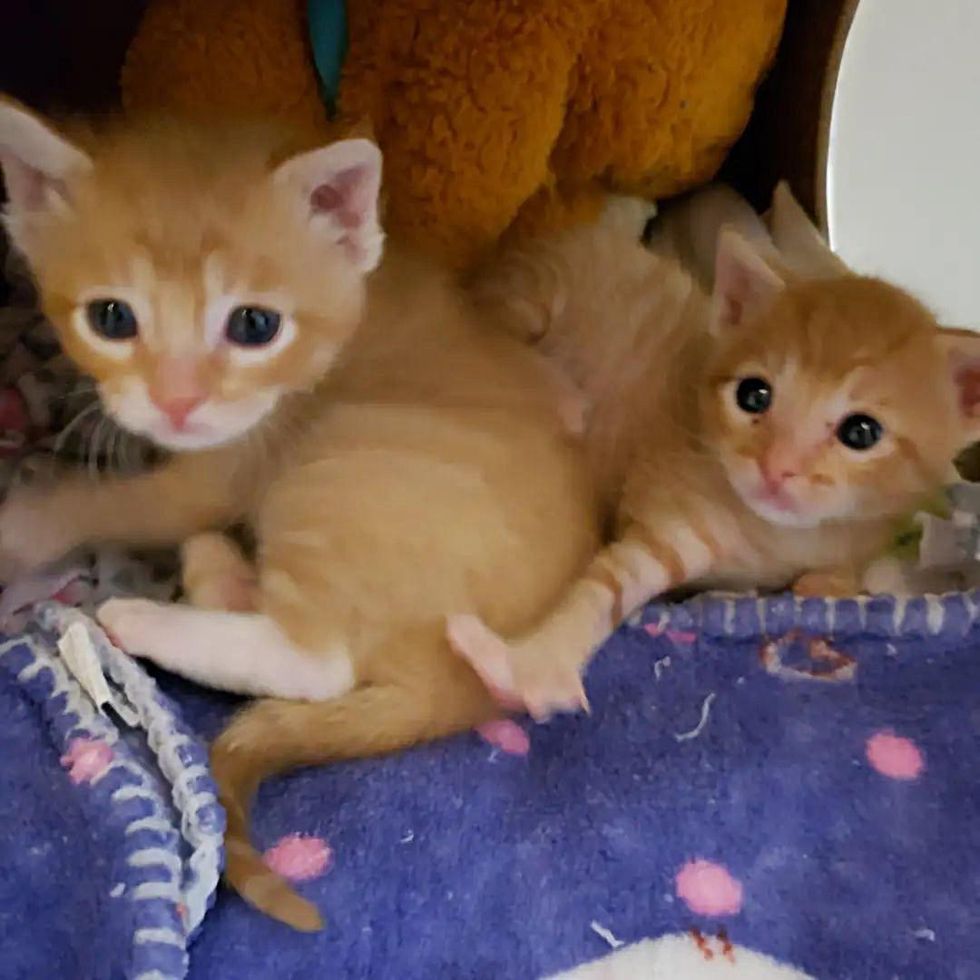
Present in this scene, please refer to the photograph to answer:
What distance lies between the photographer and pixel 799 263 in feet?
4.33

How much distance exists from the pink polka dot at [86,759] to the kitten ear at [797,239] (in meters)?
0.82

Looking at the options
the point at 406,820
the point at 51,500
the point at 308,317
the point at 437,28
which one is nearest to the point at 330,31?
the point at 437,28

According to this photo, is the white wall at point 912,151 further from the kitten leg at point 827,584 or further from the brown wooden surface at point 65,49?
the brown wooden surface at point 65,49

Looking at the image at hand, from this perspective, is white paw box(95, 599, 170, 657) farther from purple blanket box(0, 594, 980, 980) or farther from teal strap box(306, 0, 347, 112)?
teal strap box(306, 0, 347, 112)

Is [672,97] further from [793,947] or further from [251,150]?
[793,947]

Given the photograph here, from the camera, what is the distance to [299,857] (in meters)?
0.88

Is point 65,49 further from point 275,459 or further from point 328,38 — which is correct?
point 275,459

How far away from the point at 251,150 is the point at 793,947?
0.78 meters

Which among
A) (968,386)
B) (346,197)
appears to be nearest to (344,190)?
(346,197)

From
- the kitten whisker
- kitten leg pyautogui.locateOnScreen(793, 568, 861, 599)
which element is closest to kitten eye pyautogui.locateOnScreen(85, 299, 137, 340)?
the kitten whisker

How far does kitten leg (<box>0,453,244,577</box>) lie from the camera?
3.58ft

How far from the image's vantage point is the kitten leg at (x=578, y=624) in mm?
977

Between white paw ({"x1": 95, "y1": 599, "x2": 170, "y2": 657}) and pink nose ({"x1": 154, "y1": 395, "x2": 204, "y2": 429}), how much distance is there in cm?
15

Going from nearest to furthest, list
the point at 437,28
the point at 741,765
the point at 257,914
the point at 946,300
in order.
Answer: the point at 257,914
the point at 741,765
the point at 437,28
the point at 946,300
